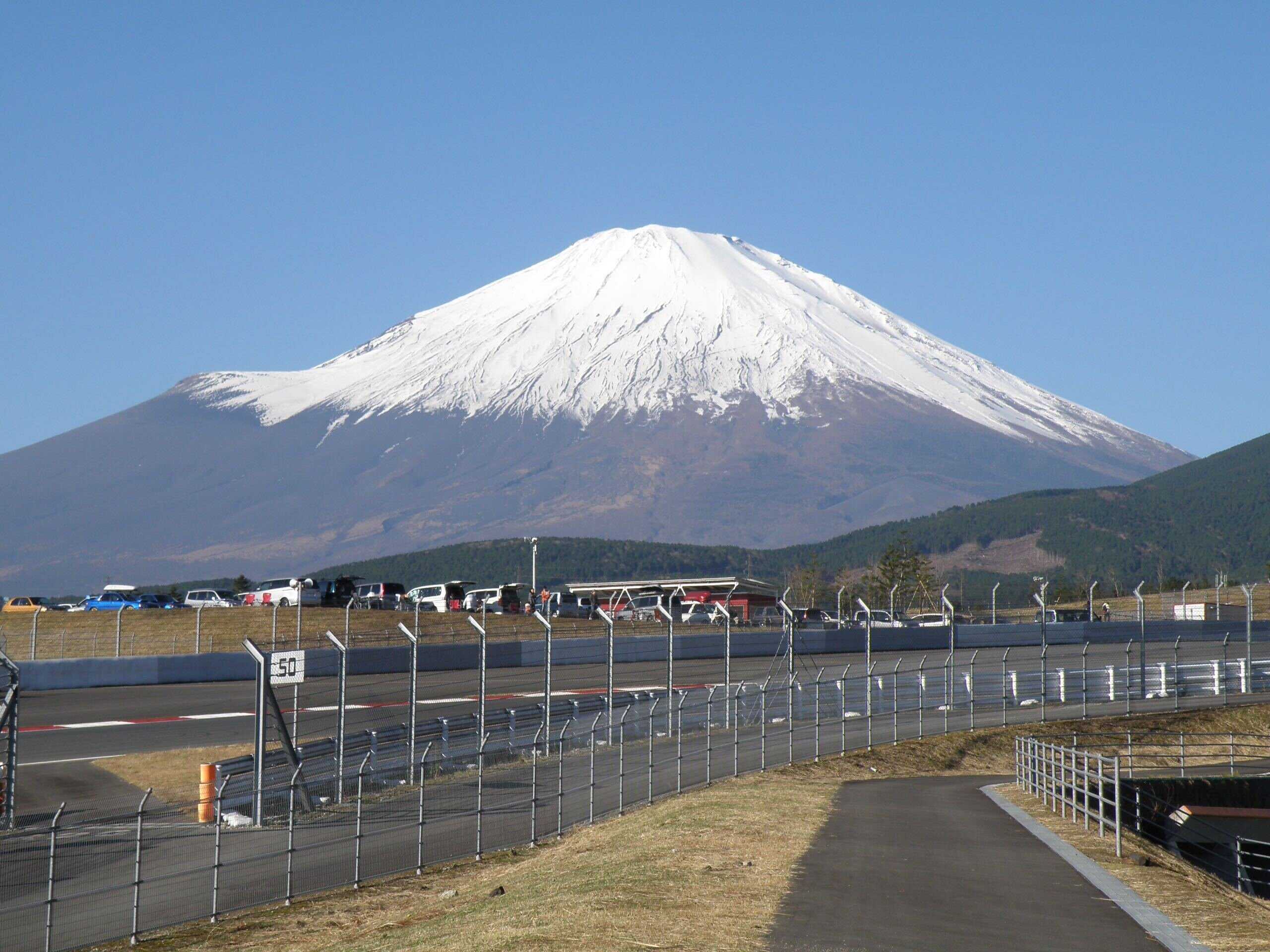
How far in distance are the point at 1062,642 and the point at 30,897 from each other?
57.9 meters

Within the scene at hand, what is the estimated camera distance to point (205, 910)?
55.0 ft

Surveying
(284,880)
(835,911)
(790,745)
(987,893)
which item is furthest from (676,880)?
(790,745)

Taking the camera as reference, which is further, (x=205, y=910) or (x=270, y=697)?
(x=270, y=697)

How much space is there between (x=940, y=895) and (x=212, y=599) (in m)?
71.1

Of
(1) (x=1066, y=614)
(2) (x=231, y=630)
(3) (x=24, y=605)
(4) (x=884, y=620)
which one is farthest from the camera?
(1) (x=1066, y=614)

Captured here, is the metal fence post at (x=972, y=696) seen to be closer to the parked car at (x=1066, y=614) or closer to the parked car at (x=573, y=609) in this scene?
the parked car at (x=573, y=609)

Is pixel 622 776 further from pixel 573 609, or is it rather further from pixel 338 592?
pixel 338 592

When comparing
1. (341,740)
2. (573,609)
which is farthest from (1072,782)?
(573,609)

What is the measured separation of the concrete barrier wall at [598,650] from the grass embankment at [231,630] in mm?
2145

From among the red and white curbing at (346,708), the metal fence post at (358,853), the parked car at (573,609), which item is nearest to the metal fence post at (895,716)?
the red and white curbing at (346,708)

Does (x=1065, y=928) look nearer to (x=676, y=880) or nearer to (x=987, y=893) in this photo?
(x=987, y=893)

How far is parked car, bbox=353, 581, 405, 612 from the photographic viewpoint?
3120 inches

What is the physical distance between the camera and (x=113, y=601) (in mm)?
81438

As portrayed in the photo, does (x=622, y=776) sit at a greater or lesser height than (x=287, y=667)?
lesser
